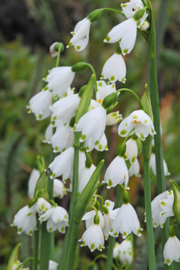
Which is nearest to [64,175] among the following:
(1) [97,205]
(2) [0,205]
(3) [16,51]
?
(1) [97,205]

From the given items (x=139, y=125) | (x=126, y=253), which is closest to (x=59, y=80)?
(x=139, y=125)

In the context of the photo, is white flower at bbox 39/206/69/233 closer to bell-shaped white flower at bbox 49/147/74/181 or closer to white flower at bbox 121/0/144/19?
bell-shaped white flower at bbox 49/147/74/181

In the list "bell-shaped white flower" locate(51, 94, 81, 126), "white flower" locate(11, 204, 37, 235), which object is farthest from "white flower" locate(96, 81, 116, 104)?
"white flower" locate(11, 204, 37, 235)

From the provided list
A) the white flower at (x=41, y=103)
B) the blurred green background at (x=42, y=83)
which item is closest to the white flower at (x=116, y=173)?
the white flower at (x=41, y=103)

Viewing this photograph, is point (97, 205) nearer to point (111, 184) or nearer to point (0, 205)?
point (111, 184)

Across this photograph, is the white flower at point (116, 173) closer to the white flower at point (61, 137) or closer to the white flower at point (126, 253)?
the white flower at point (61, 137)
